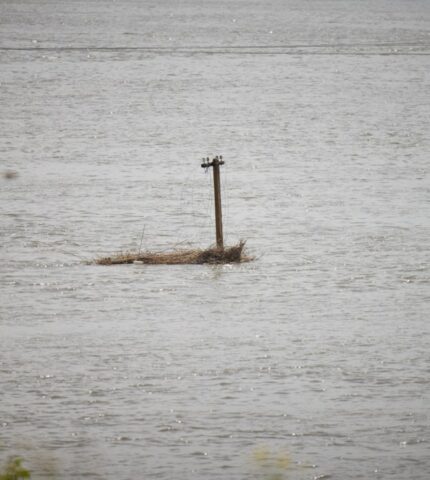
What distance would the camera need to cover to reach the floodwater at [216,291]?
10383mm

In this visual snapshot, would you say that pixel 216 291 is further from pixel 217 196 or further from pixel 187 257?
pixel 187 257

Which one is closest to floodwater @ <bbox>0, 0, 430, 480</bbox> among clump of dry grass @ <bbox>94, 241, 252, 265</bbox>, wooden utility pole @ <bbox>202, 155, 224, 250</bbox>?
clump of dry grass @ <bbox>94, 241, 252, 265</bbox>

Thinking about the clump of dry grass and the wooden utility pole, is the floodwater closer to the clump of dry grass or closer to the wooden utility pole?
the clump of dry grass

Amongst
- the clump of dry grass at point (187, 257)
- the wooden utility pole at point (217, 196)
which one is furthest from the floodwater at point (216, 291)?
the wooden utility pole at point (217, 196)

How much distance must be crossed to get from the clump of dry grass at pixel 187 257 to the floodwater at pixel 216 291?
0.68 ft

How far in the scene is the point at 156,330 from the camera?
13.6 meters

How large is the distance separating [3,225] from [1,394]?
24.2 ft

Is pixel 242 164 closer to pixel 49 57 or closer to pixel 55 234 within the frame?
pixel 55 234

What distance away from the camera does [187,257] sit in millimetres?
16328

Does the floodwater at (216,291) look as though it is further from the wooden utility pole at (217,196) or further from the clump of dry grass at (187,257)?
the wooden utility pole at (217,196)

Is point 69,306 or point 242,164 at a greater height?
point 242,164

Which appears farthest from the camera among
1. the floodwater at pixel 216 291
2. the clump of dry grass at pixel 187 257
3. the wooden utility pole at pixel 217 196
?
the clump of dry grass at pixel 187 257

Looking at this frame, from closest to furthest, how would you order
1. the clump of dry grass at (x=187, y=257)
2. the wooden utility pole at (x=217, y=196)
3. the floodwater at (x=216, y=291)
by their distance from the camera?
1. the floodwater at (x=216, y=291)
2. the wooden utility pole at (x=217, y=196)
3. the clump of dry grass at (x=187, y=257)

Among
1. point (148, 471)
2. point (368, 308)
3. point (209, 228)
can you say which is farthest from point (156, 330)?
point (209, 228)
